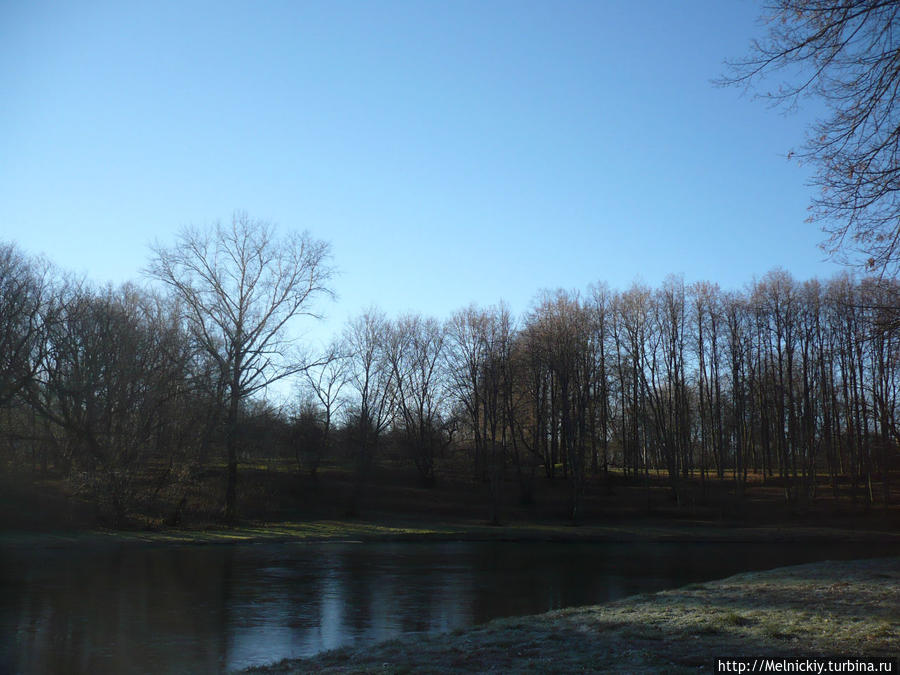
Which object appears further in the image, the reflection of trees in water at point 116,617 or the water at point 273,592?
the water at point 273,592

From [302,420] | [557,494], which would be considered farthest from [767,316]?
[302,420]

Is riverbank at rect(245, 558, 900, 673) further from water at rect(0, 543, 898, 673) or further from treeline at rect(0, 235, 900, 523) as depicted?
treeline at rect(0, 235, 900, 523)

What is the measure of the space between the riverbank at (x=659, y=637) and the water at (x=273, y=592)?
7.48 ft

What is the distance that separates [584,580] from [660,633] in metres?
11.2

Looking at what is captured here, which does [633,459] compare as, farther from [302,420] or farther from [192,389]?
[192,389]

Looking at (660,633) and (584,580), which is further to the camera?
(584,580)

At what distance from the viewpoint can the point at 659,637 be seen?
27.5ft

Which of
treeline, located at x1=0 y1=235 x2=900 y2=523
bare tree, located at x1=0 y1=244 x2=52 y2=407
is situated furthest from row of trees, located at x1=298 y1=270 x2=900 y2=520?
bare tree, located at x1=0 y1=244 x2=52 y2=407

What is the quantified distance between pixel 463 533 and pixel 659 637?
85.5 ft

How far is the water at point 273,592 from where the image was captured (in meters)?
10.5

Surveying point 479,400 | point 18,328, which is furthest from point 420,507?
point 18,328

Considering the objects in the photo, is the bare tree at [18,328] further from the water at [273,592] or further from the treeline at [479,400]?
the water at [273,592]

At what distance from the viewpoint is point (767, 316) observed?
50.3 metres

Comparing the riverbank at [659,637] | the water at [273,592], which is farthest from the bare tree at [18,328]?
the riverbank at [659,637]
